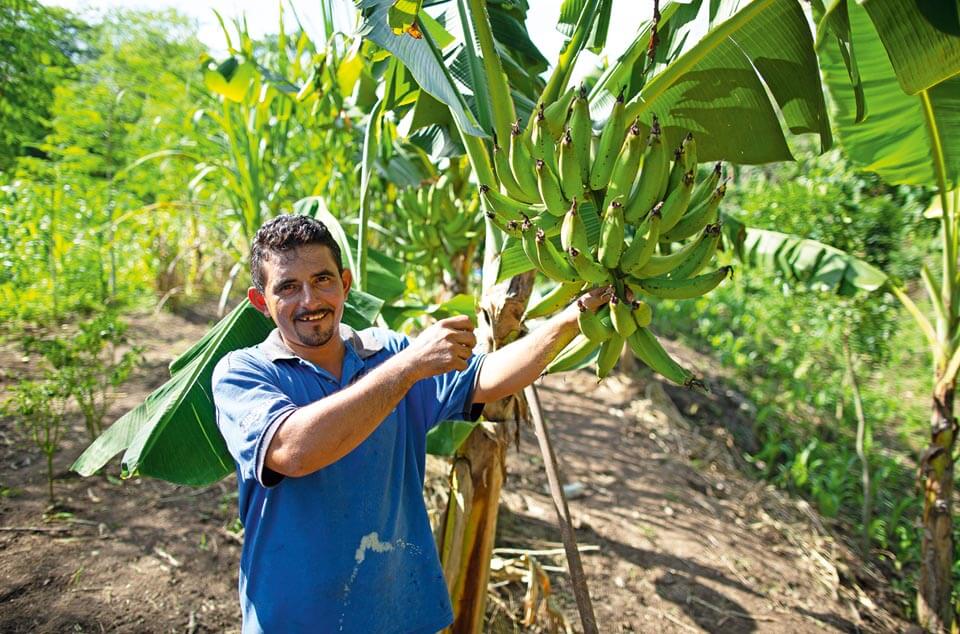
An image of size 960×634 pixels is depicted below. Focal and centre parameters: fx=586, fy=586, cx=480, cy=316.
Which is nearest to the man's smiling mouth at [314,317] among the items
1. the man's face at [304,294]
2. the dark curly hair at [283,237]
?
the man's face at [304,294]

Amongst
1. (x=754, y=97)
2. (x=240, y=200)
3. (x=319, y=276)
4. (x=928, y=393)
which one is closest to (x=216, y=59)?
(x=240, y=200)

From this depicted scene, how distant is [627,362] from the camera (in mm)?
6117

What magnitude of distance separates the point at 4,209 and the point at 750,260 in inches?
189

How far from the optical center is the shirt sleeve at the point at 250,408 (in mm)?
1178

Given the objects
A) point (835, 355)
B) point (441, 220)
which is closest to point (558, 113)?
point (441, 220)

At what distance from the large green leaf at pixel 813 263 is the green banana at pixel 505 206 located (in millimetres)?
2247

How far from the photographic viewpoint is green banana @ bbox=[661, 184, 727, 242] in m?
1.40

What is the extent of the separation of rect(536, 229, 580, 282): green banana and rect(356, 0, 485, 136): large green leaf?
44cm

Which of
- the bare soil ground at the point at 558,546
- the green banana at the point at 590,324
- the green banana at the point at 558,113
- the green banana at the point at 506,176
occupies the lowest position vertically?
the bare soil ground at the point at 558,546

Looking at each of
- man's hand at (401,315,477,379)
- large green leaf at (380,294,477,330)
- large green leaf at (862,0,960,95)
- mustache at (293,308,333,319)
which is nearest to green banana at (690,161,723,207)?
large green leaf at (862,0,960,95)

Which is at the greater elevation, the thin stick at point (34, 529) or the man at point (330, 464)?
the man at point (330, 464)

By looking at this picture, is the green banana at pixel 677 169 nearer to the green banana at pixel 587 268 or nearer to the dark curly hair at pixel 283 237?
the green banana at pixel 587 268

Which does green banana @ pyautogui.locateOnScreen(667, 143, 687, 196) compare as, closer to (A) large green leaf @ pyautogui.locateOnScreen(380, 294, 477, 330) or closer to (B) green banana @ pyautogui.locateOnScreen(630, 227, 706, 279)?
(B) green banana @ pyautogui.locateOnScreen(630, 227, 706, 279)

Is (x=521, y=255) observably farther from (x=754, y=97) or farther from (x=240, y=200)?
(x=240, y=200)
